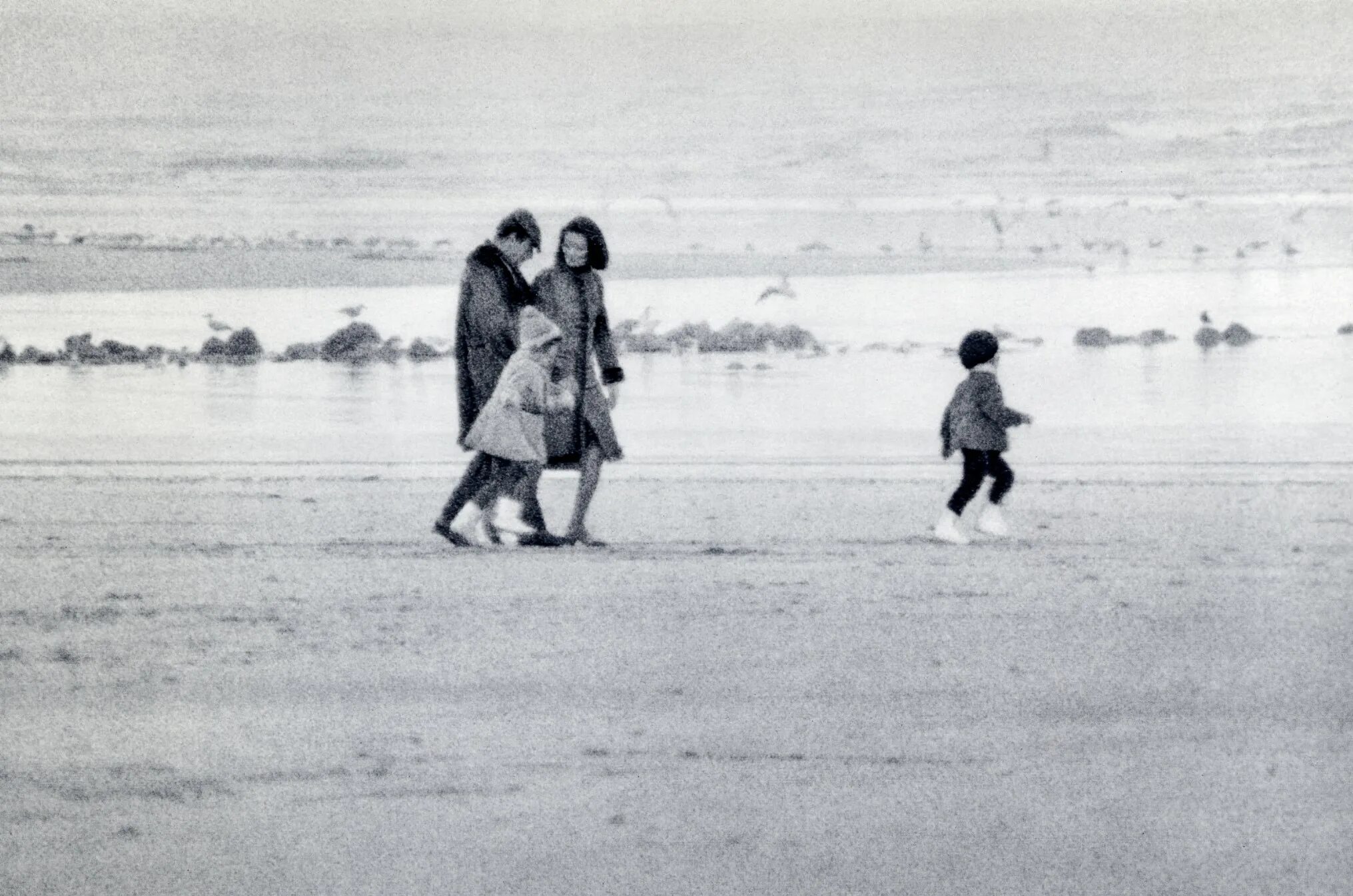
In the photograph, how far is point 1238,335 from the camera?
9094 millimetres

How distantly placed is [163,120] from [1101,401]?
418cm

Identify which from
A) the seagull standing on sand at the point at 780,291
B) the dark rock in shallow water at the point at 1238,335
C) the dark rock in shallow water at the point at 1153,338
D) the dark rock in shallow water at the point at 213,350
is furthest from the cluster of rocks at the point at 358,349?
the dark rock in shallow water at the point at 1238,335

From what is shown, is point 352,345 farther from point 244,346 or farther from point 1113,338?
point 1113,338

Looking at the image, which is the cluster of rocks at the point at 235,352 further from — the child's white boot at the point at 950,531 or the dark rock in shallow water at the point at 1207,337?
the child's white boot at the point at 950,531

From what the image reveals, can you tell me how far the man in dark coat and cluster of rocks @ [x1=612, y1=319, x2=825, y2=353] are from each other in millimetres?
4559

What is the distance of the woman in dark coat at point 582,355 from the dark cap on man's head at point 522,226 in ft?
0.25

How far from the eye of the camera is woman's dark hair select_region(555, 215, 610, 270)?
5688 mm

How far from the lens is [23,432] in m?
7.98

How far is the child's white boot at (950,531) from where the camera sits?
609 centimetres

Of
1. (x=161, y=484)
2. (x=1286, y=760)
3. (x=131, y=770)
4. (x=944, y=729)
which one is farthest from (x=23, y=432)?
(x=1286, y=760)

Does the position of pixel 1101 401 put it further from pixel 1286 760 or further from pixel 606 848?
pixel 606 848

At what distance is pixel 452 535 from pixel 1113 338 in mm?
4838

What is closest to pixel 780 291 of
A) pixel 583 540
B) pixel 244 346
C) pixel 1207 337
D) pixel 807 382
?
pixel 807 382

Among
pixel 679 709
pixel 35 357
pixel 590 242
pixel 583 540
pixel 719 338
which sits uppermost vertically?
pixel 590 242
